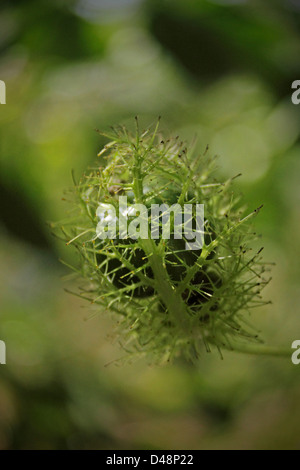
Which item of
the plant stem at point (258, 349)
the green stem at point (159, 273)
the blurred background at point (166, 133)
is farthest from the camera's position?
the blurred background at point (166, 133)

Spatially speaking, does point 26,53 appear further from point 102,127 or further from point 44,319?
point 44,319

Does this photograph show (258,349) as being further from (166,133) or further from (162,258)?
(166,133)

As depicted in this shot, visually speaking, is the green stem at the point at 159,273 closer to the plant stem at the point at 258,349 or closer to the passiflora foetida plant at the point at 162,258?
the passiflora foetida plant at the point at 162,258

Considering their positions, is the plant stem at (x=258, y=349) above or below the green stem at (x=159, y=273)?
below

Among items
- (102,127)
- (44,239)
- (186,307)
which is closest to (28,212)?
(44,239)

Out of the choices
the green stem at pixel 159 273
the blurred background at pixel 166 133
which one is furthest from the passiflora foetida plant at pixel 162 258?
the blurred background at pixel 166 133

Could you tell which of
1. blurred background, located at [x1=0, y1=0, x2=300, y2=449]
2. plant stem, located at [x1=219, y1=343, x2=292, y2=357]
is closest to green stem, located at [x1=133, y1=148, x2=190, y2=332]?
plant stem, located at [x1=219, y1=343, x2=292, y2=357]
